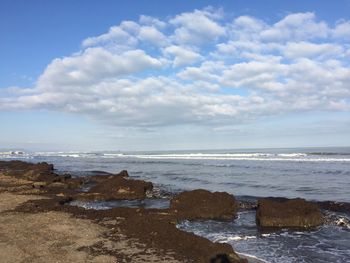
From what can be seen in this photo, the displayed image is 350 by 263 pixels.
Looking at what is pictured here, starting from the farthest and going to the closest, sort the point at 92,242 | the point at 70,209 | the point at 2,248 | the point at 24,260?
the point at 70,209
the point at 92,242
the point at 2,248
the point at 24,260

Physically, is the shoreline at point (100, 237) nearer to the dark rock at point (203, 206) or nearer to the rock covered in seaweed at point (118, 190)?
the dark rock at point (203, 206)

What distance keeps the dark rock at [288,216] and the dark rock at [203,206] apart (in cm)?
186

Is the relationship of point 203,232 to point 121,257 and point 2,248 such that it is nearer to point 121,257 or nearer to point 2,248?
point 121,257

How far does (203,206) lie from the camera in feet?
53.4

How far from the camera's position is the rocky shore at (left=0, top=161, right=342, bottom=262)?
9.45 metres

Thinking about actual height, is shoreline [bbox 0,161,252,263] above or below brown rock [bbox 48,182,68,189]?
below

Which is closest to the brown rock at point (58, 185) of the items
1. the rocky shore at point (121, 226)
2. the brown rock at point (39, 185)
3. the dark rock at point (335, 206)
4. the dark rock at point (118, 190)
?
the brown rock at point (39, 185)

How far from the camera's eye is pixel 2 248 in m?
9.96

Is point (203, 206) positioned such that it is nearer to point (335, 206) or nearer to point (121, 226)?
point (121, 226)

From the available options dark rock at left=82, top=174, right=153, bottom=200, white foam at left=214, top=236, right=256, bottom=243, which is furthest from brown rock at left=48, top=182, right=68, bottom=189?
white foam at left=214, top=236, right=256, bottom=243

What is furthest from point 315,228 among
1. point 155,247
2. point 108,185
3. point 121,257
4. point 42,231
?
point 108,185

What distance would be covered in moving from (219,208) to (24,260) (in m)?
8.93

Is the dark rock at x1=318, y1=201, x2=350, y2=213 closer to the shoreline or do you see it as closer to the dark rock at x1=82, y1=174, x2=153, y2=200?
the shoreline

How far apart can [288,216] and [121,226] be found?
5.93 metres
